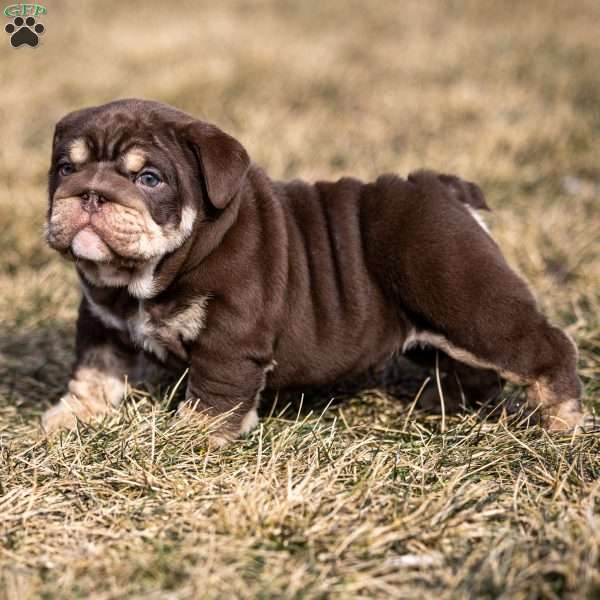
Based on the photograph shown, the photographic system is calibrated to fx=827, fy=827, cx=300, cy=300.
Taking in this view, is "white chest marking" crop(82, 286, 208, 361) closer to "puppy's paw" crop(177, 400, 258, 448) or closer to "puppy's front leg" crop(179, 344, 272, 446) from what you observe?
"puppy's front leg" crop(179, 344, 272, 446)

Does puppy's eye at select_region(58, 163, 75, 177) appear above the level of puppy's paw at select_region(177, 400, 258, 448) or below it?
above

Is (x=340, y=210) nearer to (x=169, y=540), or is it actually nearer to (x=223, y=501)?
(x=223, y=501)

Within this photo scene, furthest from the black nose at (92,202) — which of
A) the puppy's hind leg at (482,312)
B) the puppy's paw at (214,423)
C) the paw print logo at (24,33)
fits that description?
the paw print logo at (24,33)

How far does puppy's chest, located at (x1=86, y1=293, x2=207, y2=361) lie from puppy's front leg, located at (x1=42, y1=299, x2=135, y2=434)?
0.20 meters

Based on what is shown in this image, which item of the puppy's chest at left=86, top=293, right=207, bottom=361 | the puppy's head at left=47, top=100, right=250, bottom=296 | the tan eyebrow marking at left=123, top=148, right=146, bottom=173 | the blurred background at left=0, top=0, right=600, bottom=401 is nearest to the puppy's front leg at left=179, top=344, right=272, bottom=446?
the puppy's chest at left=86, top=293, right=207, bottom=361

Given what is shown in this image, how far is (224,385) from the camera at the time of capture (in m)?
3.71

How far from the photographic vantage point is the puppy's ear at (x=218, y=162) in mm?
3480

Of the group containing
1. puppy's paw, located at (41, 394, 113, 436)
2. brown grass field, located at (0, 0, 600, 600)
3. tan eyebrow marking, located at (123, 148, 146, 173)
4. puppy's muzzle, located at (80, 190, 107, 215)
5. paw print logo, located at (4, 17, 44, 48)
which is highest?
paw print logo, located at (4, 17, 44, 48)

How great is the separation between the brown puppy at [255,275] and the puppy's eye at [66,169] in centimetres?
1

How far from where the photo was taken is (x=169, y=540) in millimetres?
2932

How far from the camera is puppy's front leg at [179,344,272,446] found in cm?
369

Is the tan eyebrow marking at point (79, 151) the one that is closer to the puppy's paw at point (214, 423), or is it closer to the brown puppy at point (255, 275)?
the brown puppy at point (255, 275)

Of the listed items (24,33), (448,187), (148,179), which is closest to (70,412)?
(148,179)

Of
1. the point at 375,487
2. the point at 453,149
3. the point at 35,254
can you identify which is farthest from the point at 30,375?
the point at 453,149
